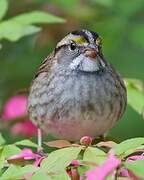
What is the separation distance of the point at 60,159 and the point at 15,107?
185 centimetres

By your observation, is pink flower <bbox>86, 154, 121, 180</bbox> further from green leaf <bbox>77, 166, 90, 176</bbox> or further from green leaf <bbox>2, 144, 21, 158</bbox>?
green leaf <bbox>2, 144, 21, 158</bbox>

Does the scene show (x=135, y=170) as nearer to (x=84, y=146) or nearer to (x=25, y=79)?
(x=84, y=146)

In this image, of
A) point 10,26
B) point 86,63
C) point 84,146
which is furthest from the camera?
point 86,63

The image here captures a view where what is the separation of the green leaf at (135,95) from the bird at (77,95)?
0.23m

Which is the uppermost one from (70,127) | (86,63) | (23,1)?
(23,1)

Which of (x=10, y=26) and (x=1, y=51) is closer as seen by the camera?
(x=10, y=26)

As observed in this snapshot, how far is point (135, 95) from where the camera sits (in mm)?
3254

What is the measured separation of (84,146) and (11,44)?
214 centimetres

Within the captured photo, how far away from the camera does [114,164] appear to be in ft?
6.36

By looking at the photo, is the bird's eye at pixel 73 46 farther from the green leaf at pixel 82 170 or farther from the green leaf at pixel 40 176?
the green leaf at pixel 40 176

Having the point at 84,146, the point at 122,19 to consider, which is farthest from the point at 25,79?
the point at 84,146

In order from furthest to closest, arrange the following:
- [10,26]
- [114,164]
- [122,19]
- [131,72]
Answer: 1. [131,72]
2. [122,19]
3. [10,26]
4. [114,164]

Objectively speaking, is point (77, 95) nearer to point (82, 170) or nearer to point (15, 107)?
point (15, 107)

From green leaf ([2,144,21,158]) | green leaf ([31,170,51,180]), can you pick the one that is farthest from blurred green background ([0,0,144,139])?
green leaf ([31,170,51,180])
